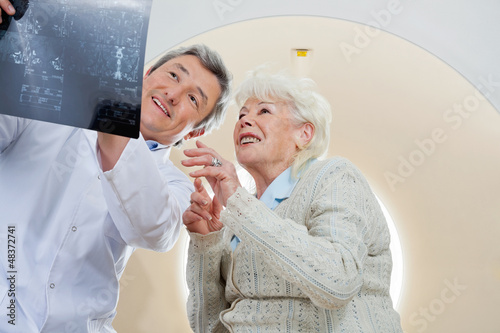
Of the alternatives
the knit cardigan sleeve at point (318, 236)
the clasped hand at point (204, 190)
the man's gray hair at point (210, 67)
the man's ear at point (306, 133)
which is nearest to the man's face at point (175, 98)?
the man's gray hair at point (210, 67)

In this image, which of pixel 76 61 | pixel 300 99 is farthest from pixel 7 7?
pixel 300 99

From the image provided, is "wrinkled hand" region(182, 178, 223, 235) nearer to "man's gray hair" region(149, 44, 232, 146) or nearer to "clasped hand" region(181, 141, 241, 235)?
"clasped hand" region(181, 141, 241, 235)

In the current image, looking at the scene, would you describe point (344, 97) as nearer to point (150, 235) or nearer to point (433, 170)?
point (433, 170)

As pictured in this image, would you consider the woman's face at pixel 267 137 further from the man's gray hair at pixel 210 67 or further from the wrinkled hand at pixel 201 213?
the man's gray hair at pixel 210 67

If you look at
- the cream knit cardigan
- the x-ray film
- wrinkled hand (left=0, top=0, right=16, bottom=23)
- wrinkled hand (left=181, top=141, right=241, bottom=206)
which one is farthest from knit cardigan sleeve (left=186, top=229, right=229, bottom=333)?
wrinkled hand (left=0, top=0, right=16, bottom=23)

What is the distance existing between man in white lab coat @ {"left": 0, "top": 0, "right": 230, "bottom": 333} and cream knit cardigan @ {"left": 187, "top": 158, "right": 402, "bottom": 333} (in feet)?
0.78

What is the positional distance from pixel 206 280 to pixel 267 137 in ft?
1.75

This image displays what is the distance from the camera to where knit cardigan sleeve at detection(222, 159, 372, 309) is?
162 cm

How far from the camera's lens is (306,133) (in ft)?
7.36

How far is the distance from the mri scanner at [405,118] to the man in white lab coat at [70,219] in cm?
81

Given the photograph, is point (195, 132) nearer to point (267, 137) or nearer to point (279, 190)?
point (267, 137)

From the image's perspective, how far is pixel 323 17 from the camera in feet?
8.46

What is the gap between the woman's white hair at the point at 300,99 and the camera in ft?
7.32

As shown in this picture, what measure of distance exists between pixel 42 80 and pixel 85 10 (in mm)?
208
